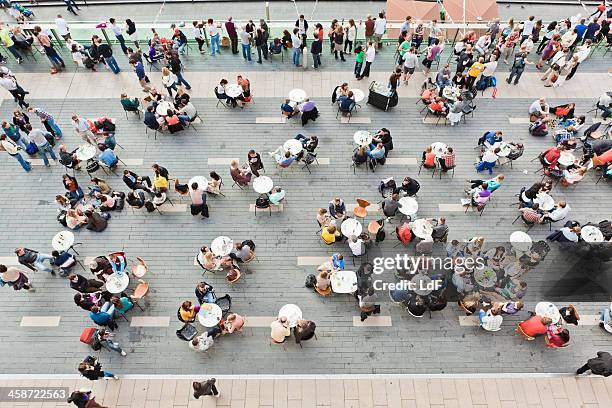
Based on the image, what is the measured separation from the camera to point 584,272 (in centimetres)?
1468

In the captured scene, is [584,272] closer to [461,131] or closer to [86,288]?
[461,131]

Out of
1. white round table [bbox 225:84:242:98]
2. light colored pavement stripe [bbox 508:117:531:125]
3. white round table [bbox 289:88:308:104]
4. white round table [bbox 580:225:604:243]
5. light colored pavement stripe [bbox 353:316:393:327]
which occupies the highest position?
white round table [bbox 225:84:242:98]

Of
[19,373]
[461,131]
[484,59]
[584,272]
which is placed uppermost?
[484,59]

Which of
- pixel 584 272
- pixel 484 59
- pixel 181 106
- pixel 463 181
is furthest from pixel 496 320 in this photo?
pixel 181 106

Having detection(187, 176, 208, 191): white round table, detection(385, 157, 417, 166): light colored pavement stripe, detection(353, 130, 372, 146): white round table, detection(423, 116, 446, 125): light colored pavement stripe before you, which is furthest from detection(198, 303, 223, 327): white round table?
detection(423, 116, 446, 125): light colored pavement stripe

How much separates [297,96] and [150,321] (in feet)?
34.0

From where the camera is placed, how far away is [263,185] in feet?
52.3

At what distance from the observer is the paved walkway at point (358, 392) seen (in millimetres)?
12461

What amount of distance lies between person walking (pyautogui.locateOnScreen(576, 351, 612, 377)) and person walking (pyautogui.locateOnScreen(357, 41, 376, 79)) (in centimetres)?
1363

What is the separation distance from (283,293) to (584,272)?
1002 cm

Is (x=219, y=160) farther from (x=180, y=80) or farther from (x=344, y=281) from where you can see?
(x=344, y=281)

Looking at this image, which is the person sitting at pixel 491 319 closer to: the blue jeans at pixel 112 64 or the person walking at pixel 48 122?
the person walking at pixel 48 122

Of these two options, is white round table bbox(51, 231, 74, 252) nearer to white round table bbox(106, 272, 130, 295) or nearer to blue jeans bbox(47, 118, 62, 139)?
white round table bbox(106, 272, 130, 295)

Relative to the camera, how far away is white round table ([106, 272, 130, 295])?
13633 millimetres
